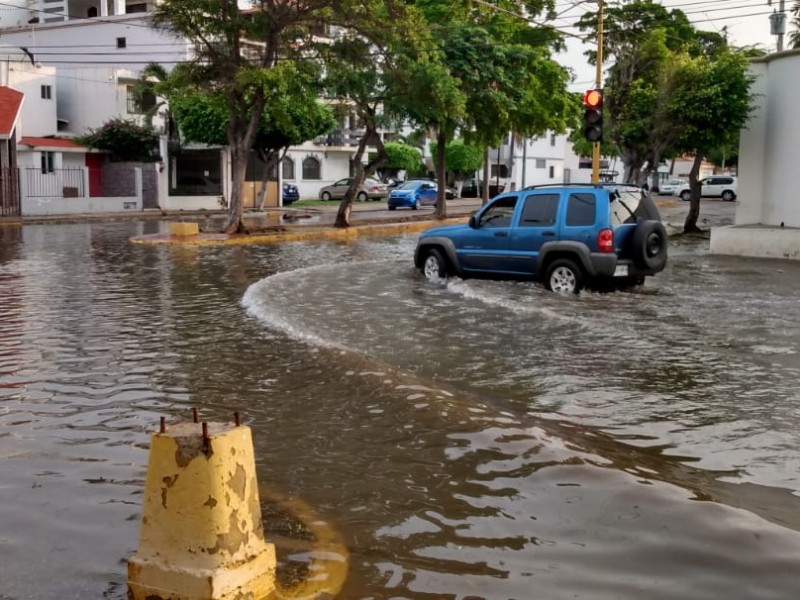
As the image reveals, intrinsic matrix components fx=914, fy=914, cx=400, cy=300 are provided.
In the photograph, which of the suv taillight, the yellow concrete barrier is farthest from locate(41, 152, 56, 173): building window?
the suv taillight

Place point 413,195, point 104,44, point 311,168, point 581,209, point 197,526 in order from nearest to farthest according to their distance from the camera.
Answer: point 197,526
point 581,209
point 413,195
point 104,44
point 311,168

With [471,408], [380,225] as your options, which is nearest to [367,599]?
[471,408]

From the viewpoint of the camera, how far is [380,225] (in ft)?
104

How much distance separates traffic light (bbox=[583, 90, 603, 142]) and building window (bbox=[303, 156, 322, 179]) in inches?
1779

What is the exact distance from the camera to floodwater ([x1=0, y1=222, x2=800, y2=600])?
4.39 m

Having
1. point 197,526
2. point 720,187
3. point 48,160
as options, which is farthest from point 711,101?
point 720,187

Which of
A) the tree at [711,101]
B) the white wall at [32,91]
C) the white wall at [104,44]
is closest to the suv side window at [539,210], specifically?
the tree at [711,101]

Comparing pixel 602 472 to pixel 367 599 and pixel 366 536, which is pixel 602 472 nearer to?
pixel 366 536

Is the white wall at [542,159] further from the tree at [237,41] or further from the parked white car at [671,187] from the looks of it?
the tree at [237,41]

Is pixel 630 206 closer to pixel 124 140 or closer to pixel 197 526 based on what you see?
pixel 197 526

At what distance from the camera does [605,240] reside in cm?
1390

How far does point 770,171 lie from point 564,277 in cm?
1062

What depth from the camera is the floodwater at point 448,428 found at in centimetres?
439

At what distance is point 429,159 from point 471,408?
246ft
